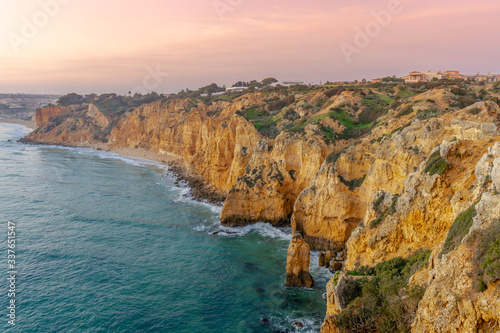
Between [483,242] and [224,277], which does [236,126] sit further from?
[483,242]

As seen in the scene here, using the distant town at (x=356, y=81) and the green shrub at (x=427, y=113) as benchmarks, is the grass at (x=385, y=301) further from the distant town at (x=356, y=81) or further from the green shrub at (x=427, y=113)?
the distant town at (x=356, y=81)

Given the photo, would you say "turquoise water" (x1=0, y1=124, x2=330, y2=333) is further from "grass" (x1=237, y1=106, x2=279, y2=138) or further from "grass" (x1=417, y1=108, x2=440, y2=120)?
"grass" (x1=417, y1=108, x2=440, y2=120)

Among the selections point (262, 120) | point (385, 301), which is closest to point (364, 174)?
point (385, 301)

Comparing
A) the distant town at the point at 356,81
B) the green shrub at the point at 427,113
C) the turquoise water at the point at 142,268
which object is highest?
the distant town at the point at 356,81

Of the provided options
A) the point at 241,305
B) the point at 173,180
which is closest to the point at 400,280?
the point at 241,305

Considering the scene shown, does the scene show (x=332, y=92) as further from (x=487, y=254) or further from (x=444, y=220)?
(x=487, y=254)

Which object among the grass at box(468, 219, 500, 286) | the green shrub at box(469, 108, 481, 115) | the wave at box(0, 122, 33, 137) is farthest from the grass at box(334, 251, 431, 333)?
the wave at box(0, 122, 33, 137)

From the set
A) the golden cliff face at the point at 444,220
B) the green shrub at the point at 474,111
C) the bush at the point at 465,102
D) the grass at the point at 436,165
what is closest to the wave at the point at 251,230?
the golden cliff face at the point at 444,220
